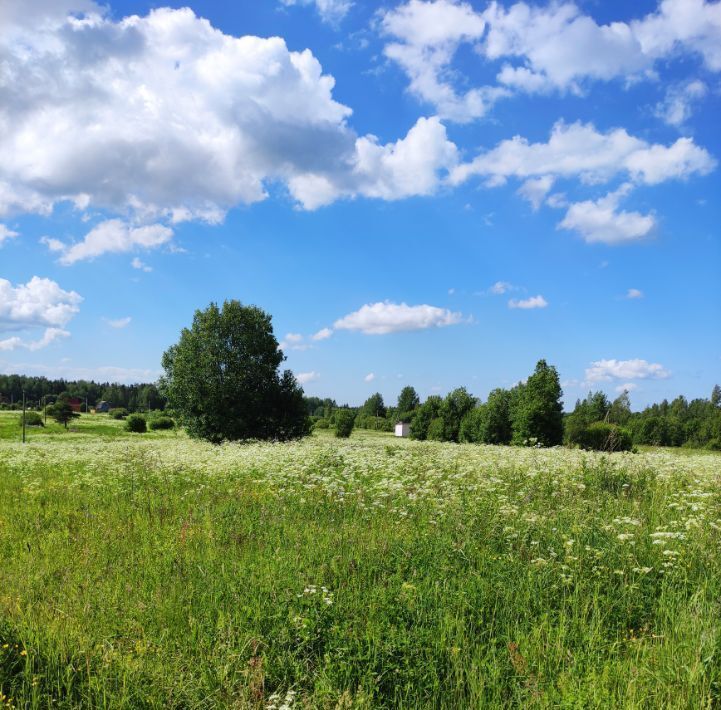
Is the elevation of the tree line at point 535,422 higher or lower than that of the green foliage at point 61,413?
higher

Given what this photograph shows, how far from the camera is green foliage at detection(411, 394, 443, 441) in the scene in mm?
61281

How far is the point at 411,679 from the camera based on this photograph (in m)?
4.10

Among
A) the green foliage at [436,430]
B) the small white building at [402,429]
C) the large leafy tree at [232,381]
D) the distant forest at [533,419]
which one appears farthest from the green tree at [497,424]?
the small white building at [402,429]

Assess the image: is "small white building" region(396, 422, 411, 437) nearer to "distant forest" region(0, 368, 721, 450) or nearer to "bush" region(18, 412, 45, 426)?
"distant forest" region(0, 368, 721, 450)

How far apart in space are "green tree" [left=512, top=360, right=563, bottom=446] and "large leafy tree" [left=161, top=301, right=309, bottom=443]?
17534 millimetres

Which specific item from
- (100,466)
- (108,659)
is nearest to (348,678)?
(108,659)

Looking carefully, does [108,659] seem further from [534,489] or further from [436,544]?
[534,489]

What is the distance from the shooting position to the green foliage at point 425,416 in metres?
61.3

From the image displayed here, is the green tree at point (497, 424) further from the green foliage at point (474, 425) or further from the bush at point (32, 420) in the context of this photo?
the bush at point (32, 420)

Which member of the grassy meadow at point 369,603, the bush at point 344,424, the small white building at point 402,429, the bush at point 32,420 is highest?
the grassy meadow at point 369,603

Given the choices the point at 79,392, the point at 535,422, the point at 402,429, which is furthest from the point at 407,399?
the point at 79,392

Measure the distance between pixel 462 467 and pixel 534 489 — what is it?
2291 millimetres

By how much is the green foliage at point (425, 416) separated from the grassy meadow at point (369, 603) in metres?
52.3

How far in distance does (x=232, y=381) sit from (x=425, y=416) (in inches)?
1338
